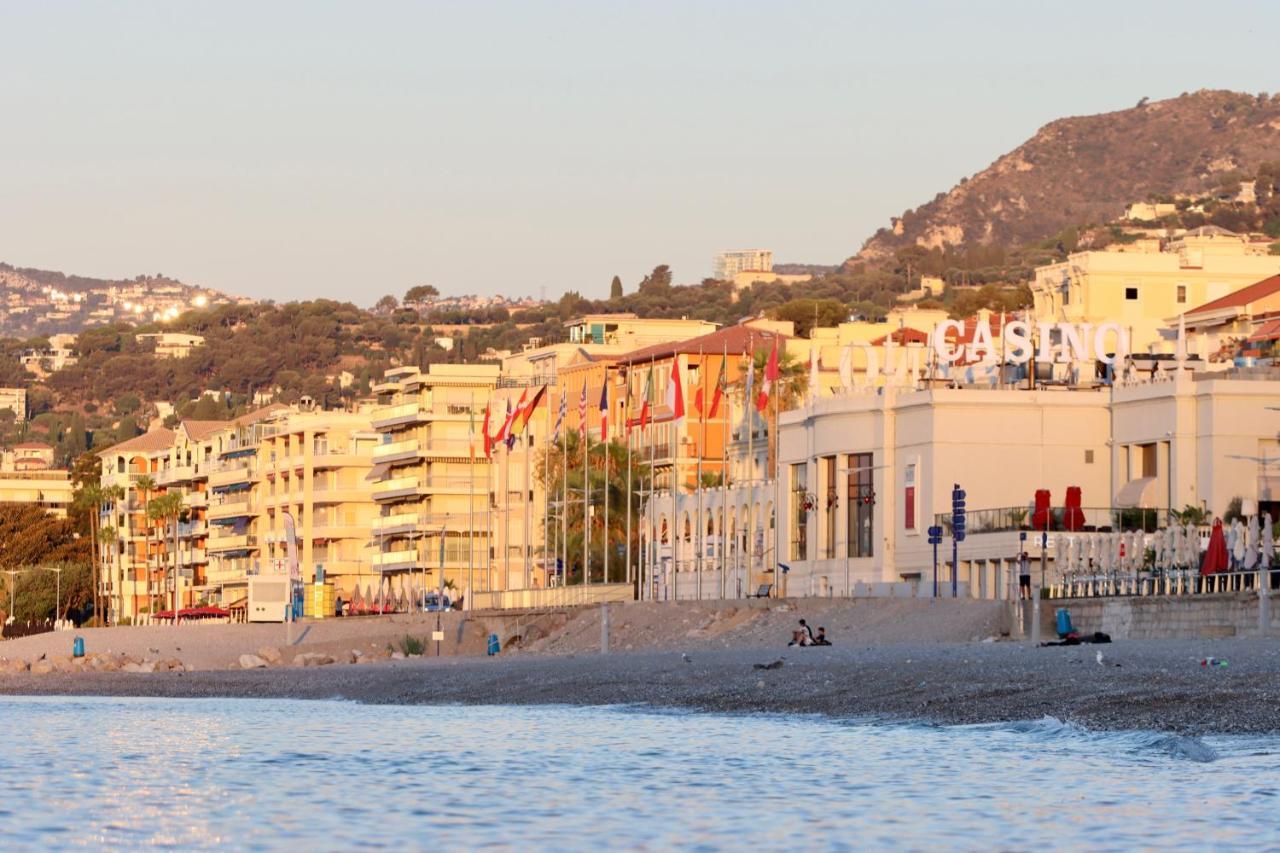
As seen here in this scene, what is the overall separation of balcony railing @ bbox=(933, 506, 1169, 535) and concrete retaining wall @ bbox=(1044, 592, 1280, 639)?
17.9 m

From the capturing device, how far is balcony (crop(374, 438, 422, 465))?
6299 inches

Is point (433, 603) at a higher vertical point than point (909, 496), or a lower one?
lower

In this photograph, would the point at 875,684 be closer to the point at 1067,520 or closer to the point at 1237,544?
the point at 1237,544

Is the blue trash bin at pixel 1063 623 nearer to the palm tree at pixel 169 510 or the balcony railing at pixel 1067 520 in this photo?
the balcony railing at pixel 1067 520

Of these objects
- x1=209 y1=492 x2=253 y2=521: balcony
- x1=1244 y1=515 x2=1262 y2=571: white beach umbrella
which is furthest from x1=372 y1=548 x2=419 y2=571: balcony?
x1=1244 y1=515 x2=1262 y2=571: white beach umbrella

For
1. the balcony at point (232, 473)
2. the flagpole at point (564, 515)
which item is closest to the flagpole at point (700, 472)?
the flagpole at point (564, 515)

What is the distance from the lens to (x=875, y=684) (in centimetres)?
5222

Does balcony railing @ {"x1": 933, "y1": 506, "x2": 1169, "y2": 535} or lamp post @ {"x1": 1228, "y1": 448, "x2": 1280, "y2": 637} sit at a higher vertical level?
balcony railing @ {"x1": 933, "y1": 506, "x2": 1169, "y2": 535}

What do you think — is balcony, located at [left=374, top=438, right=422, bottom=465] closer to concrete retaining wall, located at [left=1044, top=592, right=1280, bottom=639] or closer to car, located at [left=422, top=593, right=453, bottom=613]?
car, located at [left=422, top=593, right=453, bottom=613]

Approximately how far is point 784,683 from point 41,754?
58.9 ft

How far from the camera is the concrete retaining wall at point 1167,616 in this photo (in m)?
60.5

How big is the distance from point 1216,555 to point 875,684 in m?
18.3

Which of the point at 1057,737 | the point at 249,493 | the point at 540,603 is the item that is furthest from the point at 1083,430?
the point at 249,493

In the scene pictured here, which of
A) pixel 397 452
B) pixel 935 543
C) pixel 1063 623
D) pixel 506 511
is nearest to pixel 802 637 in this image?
pixel 1063 623
